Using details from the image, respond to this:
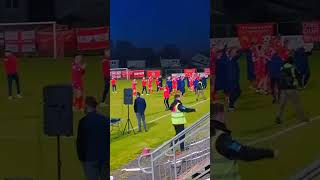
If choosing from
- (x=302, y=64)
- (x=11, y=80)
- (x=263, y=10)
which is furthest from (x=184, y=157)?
(x=11, y=80)

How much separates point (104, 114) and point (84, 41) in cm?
64

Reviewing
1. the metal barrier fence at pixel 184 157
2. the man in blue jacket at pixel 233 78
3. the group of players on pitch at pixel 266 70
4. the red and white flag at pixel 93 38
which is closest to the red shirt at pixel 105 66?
the red and white flag at pixel 93 38

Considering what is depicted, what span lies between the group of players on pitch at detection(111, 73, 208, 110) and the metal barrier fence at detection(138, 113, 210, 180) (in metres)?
0.24

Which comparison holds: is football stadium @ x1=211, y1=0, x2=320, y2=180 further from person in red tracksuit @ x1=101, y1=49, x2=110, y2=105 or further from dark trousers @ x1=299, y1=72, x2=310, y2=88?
person in red tracksuit @ x1=101, y1=49, x2=110, y2=105

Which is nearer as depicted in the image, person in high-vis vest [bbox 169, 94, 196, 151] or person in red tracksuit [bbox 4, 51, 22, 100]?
person in high-vis vest [bbox 169, 94, 196, 151]

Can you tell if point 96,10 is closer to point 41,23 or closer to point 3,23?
point 41,23

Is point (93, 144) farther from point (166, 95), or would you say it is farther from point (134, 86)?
point (166, 95)

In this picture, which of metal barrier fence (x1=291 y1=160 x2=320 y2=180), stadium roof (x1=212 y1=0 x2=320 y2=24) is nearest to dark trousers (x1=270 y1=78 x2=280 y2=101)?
stadium roof (x1=212 y1=0 x2=320 y2=24)

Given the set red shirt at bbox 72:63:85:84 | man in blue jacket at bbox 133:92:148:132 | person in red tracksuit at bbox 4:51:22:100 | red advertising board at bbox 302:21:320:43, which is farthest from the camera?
person in red tracksuit at bbox 4:51:22:100

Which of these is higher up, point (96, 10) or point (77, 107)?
point (96, 10)

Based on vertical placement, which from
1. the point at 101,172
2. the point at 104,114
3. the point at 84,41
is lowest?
the point at 101,172

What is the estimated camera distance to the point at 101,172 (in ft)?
15.1

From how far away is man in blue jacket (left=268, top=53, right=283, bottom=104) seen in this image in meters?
4.34

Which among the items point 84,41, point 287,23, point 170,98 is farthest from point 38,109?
point 287,23
